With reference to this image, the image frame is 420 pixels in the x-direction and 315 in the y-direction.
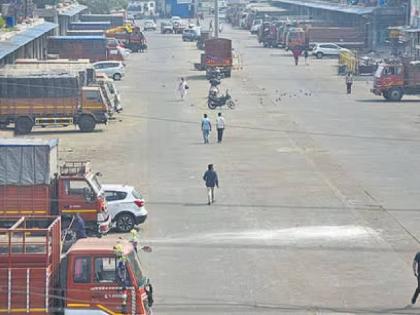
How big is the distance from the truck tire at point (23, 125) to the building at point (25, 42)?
18.7 feet

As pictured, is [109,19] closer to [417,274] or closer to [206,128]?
[206,128]

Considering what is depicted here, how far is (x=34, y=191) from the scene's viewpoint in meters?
28.5

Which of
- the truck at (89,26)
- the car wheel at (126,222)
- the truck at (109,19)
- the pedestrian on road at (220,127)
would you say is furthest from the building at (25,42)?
the truck at (109,19)

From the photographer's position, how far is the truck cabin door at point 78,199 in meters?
28.6

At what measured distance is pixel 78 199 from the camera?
2867 centimetres

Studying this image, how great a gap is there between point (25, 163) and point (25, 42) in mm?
37389

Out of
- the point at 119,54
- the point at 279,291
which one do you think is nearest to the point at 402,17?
the point at 119,54

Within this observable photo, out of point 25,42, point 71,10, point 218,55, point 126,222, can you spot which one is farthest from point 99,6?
point 126,222

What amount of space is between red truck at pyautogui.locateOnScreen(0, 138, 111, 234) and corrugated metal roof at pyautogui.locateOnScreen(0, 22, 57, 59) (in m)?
25.9

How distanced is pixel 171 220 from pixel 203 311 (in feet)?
30.7

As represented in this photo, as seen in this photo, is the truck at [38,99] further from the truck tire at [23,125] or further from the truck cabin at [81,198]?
the truck cabin at [81,198]

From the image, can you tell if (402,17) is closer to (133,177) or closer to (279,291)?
(133,177)

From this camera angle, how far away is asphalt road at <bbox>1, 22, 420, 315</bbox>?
78.9ft

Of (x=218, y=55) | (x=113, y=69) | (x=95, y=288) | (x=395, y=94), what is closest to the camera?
(x=95, y=288)
